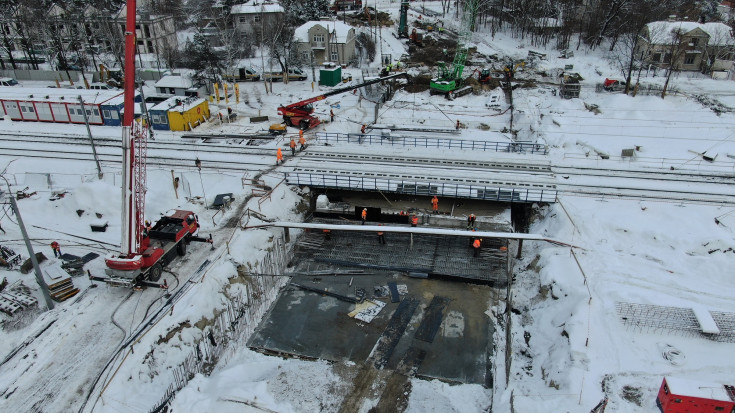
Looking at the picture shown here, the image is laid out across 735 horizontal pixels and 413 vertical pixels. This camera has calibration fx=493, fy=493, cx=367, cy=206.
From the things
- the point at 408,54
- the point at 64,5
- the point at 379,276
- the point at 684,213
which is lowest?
the point at 379,276

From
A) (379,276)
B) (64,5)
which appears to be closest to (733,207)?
(379,276)

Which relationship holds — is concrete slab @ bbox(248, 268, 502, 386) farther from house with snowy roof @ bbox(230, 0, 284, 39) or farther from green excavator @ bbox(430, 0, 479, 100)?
house with snowy roof @ bbox(230, 0, 284, 39)

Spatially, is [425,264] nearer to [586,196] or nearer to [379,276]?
[379,276]

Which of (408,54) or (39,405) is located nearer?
(39,405)

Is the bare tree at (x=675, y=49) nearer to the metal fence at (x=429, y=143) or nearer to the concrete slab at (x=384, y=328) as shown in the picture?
the metal fence at (x=429, y=143)

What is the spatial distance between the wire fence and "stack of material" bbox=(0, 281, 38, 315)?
23.6 ft

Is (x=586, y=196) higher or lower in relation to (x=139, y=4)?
lower

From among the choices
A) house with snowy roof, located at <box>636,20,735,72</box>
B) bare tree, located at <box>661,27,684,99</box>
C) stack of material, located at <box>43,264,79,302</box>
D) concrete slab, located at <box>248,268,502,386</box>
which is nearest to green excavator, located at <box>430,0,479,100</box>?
bare tree, located at <box>661,27,684,99</box>

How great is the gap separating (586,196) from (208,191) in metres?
22.6

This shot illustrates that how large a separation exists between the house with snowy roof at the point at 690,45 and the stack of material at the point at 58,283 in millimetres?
56428

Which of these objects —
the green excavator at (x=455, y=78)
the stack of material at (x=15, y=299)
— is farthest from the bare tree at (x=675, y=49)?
the stack of material at (x=15, y=299)

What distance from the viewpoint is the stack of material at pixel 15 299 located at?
19672 mm

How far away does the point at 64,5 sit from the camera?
68.0 meters

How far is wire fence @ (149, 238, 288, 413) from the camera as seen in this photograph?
736 inches
